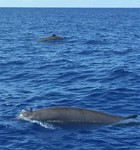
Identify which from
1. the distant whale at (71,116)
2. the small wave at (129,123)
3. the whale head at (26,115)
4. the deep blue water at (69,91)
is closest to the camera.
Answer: the deep blue water at (69,91)

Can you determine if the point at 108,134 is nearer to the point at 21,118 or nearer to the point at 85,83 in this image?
the point at 21,118

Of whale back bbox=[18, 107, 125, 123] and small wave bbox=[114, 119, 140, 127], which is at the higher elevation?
whale back bbox=[18, 107, 125, 123]

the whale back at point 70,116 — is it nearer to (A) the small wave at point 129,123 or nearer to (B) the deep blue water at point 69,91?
(A) the small wave at point 129,123

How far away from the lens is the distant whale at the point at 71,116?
20.7 m

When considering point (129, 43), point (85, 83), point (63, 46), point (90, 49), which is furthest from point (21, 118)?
point (129, 43)

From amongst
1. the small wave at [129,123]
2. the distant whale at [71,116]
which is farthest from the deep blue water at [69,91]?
the distant whale at [71,116]

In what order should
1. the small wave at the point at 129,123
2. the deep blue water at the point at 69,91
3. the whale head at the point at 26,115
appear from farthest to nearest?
the whale head at the point at 26,115 → the small wave at the point at 129,123 → the deep blue water at the point at 69,91

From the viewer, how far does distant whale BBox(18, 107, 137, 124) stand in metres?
→ 20.7

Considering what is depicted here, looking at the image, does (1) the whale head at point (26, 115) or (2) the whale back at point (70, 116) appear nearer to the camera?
(2) the whale back at point (70, 116)

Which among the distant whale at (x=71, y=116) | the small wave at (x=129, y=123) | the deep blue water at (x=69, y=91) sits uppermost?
the distant whale at (x=71, y=116)

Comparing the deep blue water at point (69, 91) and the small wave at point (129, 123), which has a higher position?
the small wave at point (129, 123)

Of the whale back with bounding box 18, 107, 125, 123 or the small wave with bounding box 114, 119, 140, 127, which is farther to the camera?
the whale back with bounding box 18, 107, 125, 123

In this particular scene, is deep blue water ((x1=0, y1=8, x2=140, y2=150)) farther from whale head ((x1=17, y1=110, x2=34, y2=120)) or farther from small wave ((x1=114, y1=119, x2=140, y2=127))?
whale head ((x1=17, y1=110, x2=34, y2=120))

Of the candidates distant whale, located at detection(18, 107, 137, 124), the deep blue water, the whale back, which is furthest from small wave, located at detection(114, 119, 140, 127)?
the whale back
